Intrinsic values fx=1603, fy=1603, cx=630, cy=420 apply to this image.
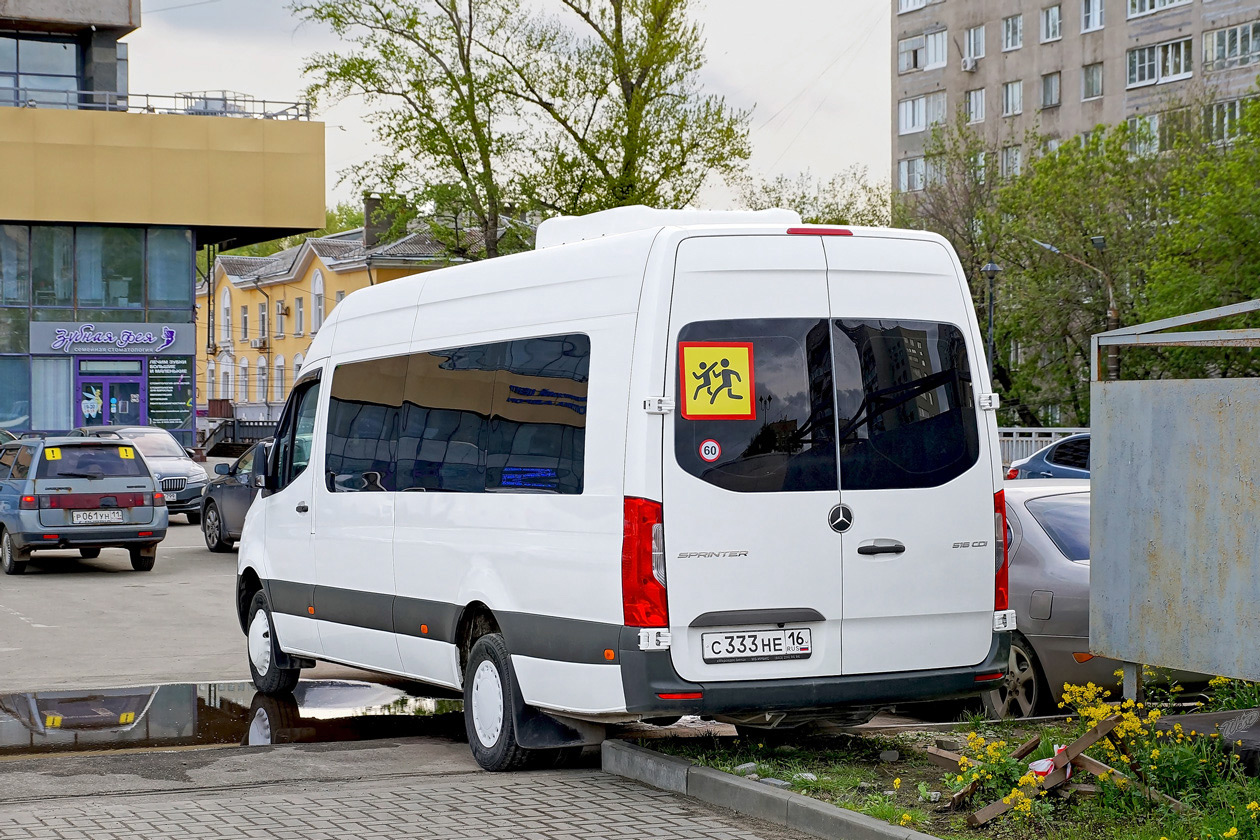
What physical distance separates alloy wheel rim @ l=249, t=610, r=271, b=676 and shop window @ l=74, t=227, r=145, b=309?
37.0 metres

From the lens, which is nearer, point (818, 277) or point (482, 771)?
point (818, 277)

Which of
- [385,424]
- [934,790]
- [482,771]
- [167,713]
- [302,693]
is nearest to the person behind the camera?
[934,790]

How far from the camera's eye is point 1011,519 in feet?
31.3

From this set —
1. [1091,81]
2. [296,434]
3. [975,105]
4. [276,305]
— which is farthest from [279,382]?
[296,434]

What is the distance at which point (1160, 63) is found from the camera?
6519cm

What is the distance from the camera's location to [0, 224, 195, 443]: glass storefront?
45094 mm

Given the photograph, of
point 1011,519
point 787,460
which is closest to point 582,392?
point 787,460

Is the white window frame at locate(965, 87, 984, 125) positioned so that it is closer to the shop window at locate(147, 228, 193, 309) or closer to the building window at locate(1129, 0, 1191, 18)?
the building window at locate(1129, 0, 1191, 18)

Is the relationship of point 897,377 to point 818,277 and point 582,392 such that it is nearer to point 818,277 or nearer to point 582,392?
point 818,277

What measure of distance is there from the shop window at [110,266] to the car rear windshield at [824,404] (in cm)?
4161

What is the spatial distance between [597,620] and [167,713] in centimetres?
416

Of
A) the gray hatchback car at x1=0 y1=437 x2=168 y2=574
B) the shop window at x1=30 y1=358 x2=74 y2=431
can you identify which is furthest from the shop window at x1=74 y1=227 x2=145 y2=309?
the gray hatchback car at x1=0 y1=437 x2=168 y2=574

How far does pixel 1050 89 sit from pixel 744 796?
6873 centimetres

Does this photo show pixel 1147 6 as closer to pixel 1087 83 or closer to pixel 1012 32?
pixel 1087 83
